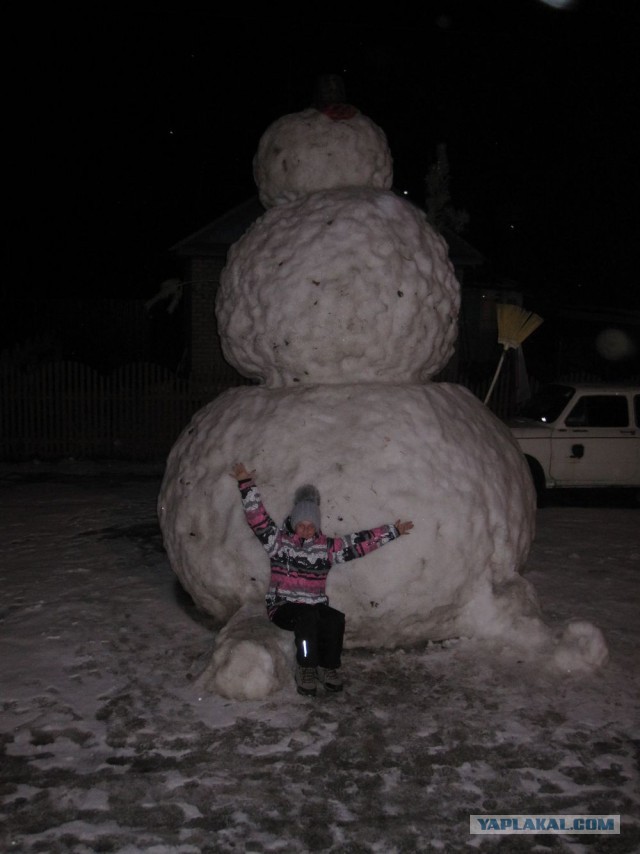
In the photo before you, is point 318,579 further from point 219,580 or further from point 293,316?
point 293,316

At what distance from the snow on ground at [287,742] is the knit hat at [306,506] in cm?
100

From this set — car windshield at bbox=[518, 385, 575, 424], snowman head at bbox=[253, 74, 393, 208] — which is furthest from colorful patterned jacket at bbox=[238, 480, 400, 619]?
car windshield at bbox=[518, 385, 575, 424]

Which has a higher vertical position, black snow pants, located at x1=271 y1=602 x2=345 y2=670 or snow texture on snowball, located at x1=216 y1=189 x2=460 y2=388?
snow texture on snowball, located at x1=216 y1=189 x2=460 y2=388

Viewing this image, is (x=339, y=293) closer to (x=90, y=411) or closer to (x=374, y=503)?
(x=374, y=503)

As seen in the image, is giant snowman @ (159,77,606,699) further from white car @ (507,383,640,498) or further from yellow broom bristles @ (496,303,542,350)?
white car @ (507,383,640,498)

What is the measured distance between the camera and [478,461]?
4938 millimetres

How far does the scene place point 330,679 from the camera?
4363 mm

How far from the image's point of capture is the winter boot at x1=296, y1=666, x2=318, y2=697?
4277 millimetres

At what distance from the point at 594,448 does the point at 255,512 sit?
6.35 m

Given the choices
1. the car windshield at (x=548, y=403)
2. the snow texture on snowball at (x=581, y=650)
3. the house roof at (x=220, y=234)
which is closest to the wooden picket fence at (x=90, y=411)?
the car windshield at (x=548, y=403)

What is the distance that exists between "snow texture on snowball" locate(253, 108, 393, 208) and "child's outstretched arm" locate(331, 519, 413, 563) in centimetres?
244

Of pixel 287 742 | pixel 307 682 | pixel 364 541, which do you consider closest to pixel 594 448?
pixel 364 541

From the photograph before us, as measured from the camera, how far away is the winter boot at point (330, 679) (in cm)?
434

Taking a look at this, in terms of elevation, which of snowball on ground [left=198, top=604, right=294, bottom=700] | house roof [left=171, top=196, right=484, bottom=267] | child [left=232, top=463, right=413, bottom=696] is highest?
house roof [left=171, top=196, right=484, bottom=267]
